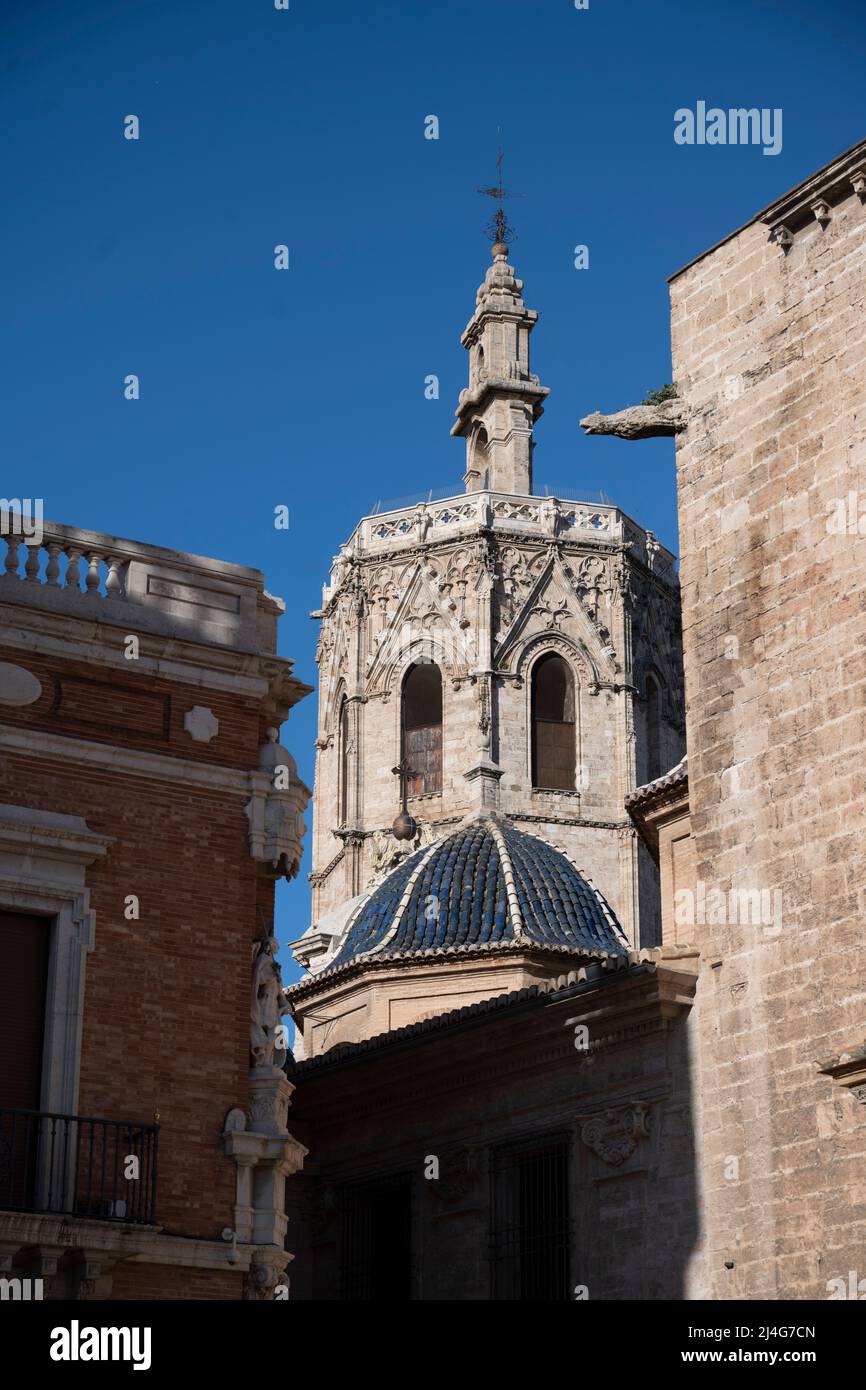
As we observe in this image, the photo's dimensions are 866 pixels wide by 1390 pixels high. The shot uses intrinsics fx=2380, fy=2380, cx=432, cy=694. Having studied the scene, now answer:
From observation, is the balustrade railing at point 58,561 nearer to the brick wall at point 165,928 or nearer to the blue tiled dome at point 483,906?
the brick wall at point 165,928

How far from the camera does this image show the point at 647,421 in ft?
67.4

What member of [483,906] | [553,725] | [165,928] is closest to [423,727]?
[553,725]

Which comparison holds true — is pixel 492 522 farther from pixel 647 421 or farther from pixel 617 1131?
pixel 617 1131

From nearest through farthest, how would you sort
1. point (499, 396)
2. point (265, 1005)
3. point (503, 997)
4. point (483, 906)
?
1. point (265, 1005)
2. point (503, 997)
3. point (483, 906)
4. point (499, 396)

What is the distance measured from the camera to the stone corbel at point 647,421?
20.5m

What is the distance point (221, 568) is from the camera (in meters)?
18.2

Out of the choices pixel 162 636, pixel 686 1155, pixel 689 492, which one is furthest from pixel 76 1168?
pixel 689 492

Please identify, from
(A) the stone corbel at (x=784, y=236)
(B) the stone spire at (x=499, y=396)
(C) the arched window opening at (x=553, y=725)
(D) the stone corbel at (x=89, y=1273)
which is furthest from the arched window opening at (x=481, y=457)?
(D) the stone corbel at (x=89, y=1273)

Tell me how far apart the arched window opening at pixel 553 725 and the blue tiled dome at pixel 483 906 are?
1959 cm

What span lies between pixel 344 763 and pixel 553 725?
473 centimetres

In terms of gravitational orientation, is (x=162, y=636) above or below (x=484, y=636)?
below

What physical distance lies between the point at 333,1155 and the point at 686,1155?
583 cm
